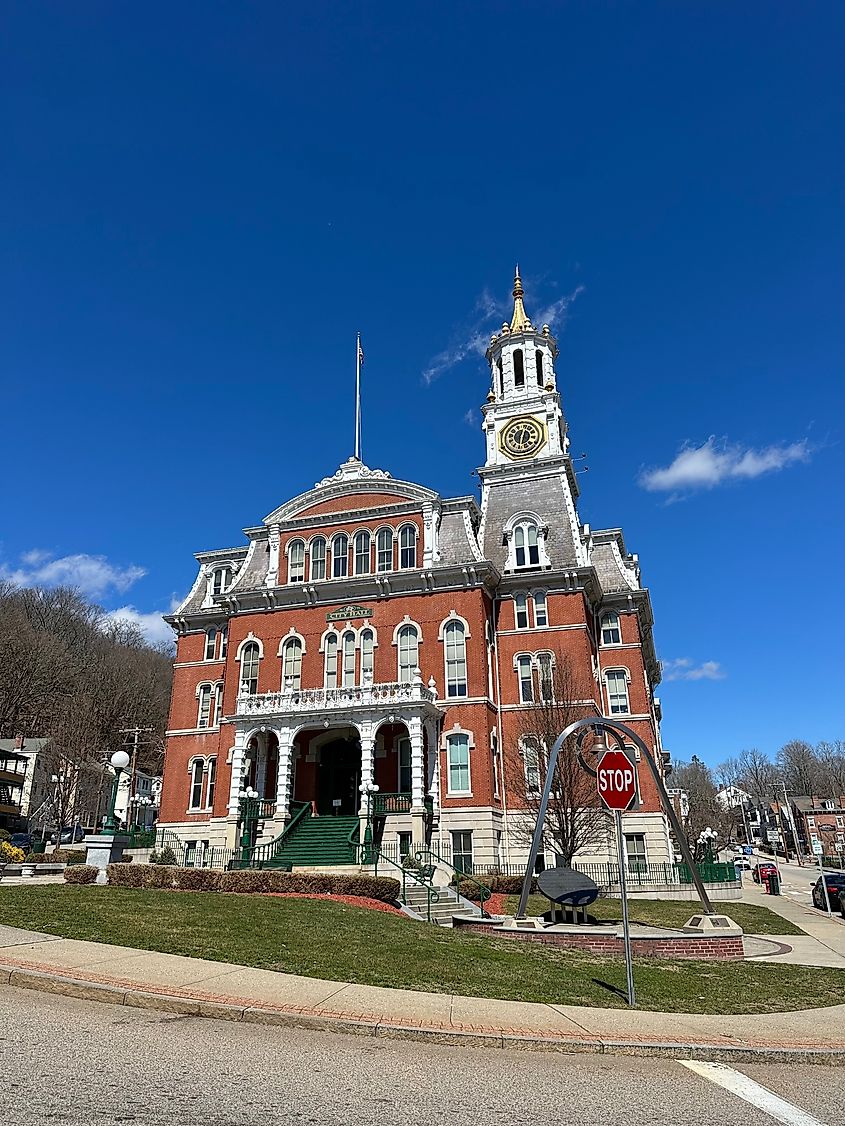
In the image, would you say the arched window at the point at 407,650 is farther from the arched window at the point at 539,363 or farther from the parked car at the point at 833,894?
the arched window at the point at 539,363

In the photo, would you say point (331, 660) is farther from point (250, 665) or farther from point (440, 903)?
point (440, 903)

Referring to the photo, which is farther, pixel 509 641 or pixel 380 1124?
pixel 509 641

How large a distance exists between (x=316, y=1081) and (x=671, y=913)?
21.8 m

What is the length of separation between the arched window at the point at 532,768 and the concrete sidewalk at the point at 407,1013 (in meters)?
23.8

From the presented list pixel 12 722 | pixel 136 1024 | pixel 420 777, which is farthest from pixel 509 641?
pixel 12 722

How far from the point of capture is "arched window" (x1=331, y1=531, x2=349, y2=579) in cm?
4162

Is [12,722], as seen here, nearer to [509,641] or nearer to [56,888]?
[509,641]

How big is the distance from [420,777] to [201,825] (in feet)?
47.4

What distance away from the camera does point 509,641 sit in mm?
39969

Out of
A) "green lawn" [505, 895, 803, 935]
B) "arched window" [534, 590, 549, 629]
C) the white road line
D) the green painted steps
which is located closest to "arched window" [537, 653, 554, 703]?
"arched window" [534, 590, 549, 629]

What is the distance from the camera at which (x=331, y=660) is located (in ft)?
131

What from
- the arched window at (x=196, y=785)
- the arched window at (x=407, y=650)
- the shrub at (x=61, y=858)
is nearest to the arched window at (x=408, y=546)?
the arched window at (x=407, y=650)

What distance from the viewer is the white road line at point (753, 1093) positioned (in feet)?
20.0

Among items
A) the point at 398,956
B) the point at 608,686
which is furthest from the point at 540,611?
the point at 398,956
